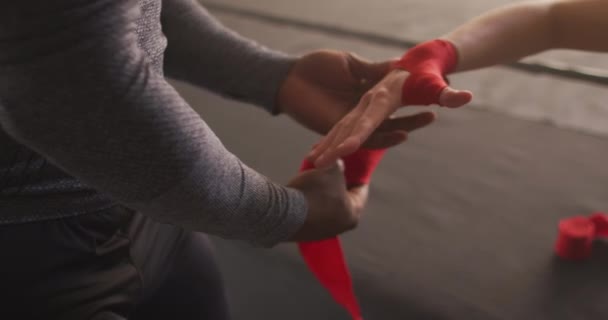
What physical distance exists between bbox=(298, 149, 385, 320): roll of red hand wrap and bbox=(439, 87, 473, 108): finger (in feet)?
0.55

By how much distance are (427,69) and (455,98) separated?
14cm

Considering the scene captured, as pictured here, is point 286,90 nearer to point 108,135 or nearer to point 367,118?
point 367,118

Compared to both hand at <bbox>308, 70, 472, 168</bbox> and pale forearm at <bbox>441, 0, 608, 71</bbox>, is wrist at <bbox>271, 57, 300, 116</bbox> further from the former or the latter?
pale forearm at <bbox>441, 0, 608, 71</bbox>

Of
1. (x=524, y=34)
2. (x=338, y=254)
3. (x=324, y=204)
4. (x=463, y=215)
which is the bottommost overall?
(x=463, y=215)

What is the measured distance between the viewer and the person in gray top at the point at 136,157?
379 millimetres

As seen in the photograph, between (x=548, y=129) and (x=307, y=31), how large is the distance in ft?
2.45

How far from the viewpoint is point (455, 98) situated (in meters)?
0.58

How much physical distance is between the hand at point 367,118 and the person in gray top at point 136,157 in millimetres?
37

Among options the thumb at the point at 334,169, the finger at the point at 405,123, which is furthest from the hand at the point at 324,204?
the finger at the point at 405,123

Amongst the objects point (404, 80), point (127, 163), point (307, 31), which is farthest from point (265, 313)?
point (307, 31)

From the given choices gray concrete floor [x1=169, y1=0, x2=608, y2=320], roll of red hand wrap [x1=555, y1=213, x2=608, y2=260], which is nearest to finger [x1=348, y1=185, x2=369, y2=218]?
gray concrete floor [x1=169, y1=0, x2=608, y2=320]

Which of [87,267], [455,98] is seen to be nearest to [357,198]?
[455,98]

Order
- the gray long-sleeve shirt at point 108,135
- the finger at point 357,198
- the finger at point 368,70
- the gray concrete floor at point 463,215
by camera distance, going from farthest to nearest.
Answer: the gray concrete floor at point 463,215
the finger at point 368,70
the finger at point 357,198
the gray long-sleeve shirt at point 108,135

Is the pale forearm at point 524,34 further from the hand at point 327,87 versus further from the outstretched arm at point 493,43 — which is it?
the hand at point 327,87
